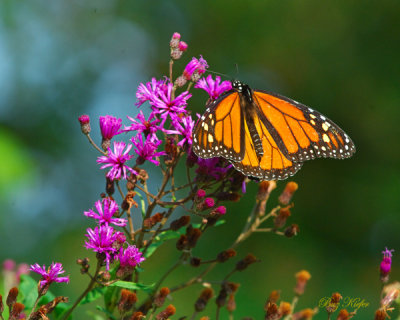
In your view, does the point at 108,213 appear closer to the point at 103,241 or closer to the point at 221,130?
the point at 103,241

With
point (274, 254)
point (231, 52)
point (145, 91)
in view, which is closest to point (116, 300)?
point (145, 91)

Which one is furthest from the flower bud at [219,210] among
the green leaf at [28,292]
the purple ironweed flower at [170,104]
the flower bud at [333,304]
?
the green leaf at [28,292]

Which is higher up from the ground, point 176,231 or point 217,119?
point 217,119

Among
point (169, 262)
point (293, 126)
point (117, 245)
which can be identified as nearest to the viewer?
point (117, 245)

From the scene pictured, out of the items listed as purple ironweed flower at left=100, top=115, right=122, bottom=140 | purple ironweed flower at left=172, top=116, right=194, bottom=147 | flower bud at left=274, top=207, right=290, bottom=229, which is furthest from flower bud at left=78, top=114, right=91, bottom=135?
flower bud at left=274, top=207, right=290, bottom=229

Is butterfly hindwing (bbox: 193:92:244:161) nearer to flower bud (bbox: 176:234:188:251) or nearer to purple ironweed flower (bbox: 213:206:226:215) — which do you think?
purple ironweed flower (bbox: 213:206:226:215)

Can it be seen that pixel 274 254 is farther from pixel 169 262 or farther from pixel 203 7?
pixel 203 7

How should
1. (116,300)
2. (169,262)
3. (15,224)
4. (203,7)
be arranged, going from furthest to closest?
1. (203,7)
2. (169,262)
3. (15,224)
4. (116,300)
